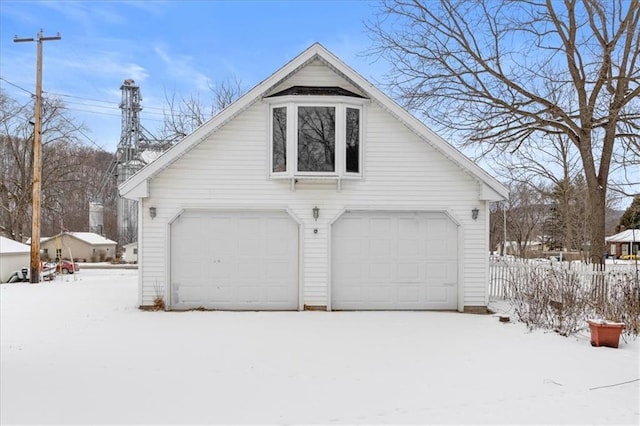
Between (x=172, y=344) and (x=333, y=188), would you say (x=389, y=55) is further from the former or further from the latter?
(x=172, y=344)

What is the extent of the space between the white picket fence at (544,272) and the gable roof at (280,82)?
217cm

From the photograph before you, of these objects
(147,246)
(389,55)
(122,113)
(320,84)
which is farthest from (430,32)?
(122,113)

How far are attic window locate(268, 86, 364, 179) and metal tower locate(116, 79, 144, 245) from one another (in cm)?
2947

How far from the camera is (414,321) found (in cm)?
922

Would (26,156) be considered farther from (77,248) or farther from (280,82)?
(280,82)

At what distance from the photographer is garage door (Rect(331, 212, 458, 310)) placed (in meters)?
10.5

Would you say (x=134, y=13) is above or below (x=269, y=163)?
above

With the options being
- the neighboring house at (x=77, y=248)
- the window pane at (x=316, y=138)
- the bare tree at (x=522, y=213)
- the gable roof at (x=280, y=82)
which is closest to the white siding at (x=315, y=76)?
the gable roof at (x=280, y=82)

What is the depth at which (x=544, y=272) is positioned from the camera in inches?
428

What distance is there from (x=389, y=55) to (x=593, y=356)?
11.2 m

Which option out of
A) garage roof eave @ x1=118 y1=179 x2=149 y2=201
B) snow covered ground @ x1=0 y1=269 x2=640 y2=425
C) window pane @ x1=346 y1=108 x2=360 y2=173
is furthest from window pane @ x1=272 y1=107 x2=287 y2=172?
snow covered ground @ x1=0 y1=269 x2=640 y2=425

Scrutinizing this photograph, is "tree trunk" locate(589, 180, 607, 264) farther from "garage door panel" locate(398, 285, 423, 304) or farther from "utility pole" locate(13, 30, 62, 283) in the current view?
"utility pole" locate(13, 30, 62, 283)

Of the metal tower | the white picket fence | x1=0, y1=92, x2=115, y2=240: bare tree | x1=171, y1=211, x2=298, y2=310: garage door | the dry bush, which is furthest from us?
the metal tower

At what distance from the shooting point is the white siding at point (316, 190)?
10164 millimetres
